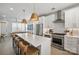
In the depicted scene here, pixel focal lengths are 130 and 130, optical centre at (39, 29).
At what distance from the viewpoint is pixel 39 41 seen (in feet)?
7.88

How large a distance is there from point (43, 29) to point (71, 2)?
27.7 inches

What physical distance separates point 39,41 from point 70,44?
0.56 meters

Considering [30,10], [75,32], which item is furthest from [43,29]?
[75,32]

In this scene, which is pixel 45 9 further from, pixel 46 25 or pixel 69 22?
pixel 69 22

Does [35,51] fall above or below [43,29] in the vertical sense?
below

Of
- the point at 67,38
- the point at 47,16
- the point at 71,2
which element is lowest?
the point at 67,38

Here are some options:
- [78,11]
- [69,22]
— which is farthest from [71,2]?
[69,22]

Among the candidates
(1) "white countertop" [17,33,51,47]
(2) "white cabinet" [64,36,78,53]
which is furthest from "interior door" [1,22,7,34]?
(2) "white cabinet" [64,36,78,53]

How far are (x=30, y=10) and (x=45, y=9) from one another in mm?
272

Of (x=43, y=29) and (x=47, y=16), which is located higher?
(x=47, y=16)

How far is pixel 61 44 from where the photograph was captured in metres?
2.35

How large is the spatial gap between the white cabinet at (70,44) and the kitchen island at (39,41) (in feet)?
1.00

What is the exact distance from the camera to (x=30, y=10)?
2357 millimetres

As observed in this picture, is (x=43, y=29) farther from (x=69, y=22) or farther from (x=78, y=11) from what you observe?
(x=78, y=11)
